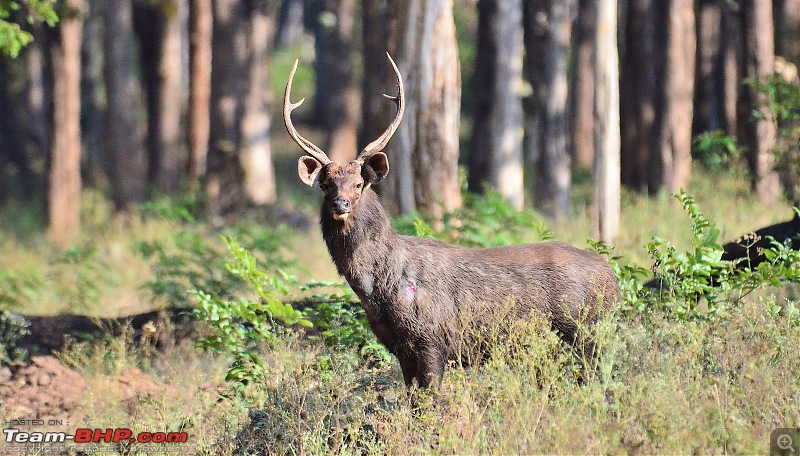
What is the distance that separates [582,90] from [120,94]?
12145 millimetres

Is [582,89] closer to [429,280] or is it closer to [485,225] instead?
[485,225]

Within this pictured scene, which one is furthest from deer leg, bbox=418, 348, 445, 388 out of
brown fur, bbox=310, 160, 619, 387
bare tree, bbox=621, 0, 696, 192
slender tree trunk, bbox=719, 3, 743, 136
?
slender tree trunk, bbox=719, 3, 743, 136

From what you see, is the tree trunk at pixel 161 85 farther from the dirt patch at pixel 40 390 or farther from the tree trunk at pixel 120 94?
the dirt patch at pixel 40 390

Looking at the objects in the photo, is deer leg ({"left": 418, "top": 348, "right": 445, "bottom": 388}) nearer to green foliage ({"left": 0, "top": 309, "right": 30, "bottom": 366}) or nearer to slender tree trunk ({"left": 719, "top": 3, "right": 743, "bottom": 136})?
green foliage ({"left": 0, "top": 309, "right": 30, "bottom": 366})

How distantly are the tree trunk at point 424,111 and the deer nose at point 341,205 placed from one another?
5656mm

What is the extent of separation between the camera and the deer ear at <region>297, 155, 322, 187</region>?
7.38 m

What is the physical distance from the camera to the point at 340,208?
7.05m

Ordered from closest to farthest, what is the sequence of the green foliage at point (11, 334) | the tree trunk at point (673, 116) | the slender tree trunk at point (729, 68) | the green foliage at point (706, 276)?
the green foliage at point (706, 276), the green foliage at point (11, 334), the tree trunk at point (673, 116), the slender tree trunk at point (729, 68)

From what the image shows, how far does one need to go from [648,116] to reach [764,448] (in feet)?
53.3

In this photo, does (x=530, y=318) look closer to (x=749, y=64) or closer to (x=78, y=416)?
(x=78, y=416)

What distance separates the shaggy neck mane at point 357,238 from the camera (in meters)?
7.30

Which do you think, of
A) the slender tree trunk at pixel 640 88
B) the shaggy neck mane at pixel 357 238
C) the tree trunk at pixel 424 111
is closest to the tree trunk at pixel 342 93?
the slender tree trunk at pixel 640 88

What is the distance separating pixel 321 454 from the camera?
6.60m

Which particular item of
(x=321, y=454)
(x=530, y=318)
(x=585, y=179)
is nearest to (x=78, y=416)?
(x=321, y=454)
